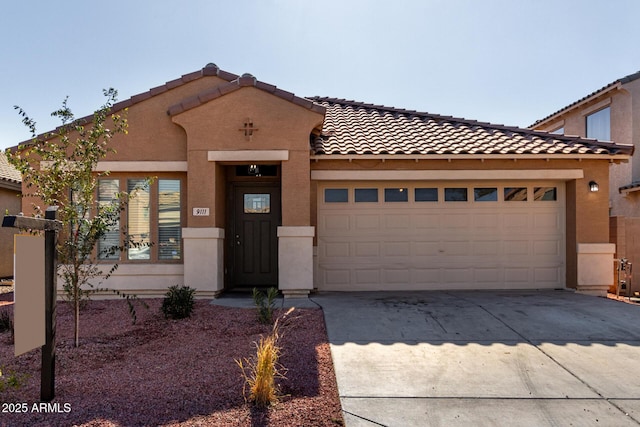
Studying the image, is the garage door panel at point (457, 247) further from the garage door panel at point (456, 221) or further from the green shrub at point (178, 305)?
the green shrub at point (178, 305)

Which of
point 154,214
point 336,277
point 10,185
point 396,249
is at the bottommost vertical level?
point 336,277

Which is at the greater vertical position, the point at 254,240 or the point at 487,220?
the point at 487,220

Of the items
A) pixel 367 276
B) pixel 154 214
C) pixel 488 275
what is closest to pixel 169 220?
pixel 154 214

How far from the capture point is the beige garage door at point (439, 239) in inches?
383

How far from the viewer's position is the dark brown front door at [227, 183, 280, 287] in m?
9.98

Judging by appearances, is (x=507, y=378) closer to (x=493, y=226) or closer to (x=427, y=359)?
(x=427, y=359)

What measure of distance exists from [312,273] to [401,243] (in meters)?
2.42

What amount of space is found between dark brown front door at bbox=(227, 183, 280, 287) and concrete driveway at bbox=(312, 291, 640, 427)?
84.8 inches

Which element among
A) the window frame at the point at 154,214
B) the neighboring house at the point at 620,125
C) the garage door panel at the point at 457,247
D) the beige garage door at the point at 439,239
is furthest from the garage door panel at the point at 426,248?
the neighboring house at the point at 620,125

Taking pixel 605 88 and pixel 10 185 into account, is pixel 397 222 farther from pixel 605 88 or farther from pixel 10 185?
pixel 10 185

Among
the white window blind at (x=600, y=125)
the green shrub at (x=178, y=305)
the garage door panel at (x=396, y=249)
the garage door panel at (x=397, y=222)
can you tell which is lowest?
the green shrub at (x=178, y=305)

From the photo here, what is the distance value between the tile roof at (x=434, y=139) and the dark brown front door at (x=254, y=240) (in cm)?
203

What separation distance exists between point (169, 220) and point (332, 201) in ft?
12.6

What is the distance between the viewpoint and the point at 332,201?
385 inches
